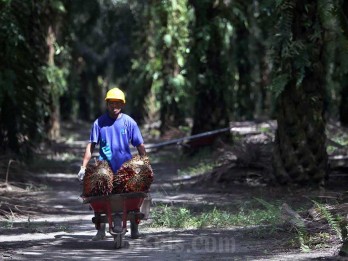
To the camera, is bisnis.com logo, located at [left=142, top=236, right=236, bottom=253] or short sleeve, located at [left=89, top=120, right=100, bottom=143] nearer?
bisnis.com logo, located at [left=142, top=236, right=236, bottom=253]

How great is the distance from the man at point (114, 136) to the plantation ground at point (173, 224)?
0.74m

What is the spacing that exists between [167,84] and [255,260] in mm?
20576

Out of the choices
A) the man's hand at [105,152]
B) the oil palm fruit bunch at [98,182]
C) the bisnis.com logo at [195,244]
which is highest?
the man's hand at [105,152]

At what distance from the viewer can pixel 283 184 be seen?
1450 cm

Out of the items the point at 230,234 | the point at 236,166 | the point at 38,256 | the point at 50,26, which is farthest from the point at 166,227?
the point at 50,26

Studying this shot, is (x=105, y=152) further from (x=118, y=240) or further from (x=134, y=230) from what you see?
(x=118, y=240)

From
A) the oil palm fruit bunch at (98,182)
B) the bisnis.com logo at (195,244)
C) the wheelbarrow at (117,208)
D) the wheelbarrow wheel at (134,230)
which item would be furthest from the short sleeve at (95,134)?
the bisnis.com logo at (195,244)

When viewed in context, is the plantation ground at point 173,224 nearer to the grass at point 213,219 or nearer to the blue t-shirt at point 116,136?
the grass at point 213,219

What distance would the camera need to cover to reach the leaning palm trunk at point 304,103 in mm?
14180

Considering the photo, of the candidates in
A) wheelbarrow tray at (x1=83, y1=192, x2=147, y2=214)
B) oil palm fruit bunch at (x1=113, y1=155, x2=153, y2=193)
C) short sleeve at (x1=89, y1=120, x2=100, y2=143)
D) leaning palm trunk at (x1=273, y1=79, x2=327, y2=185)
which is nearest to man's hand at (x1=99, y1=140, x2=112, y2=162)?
short sleeve at (x1=89, y1=120, x2=100, y2=143)

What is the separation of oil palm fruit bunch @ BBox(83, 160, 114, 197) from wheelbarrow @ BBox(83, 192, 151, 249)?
0.07 meters

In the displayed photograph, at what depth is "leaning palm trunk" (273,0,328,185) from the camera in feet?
46.5

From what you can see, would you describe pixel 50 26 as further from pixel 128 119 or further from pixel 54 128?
pixel 128 119

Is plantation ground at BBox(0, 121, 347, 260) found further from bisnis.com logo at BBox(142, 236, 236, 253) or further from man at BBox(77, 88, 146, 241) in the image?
man at BBox(77, 88, 146, 241)
